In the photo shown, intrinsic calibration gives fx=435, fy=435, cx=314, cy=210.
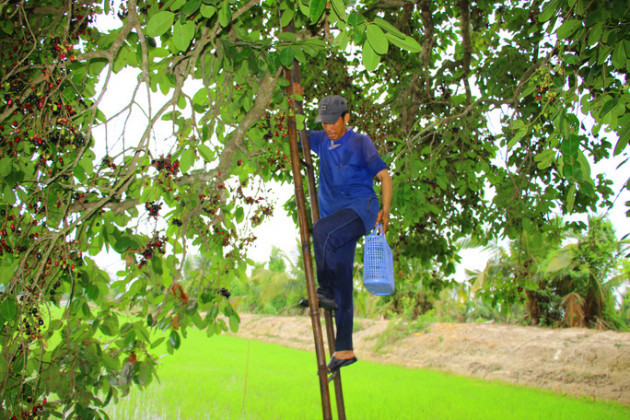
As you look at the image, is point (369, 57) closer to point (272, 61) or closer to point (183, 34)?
point (183, 34)

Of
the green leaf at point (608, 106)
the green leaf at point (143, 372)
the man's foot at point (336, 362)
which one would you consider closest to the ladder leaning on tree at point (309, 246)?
the man's foot at point (336, 362)

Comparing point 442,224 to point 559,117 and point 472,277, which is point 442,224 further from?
point 472,277

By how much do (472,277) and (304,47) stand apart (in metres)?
9.65

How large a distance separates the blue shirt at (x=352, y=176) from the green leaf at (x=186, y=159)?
661mm

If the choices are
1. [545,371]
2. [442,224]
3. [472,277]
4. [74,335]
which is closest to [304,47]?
[74,335]

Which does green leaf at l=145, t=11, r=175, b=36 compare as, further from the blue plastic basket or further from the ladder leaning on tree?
the blue plastic basket

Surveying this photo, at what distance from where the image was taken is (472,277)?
33.8 ft

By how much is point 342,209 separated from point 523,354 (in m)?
6.60

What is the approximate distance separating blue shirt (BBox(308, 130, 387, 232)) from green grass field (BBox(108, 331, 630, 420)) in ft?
10.4

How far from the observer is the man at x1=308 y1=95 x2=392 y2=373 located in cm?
193

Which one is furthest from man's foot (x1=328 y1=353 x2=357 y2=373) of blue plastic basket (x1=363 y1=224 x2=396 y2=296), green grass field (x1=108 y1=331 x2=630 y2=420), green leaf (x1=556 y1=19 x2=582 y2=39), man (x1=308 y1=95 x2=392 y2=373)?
green grass field (x1=108 y1=331 x2=630 y2=420)

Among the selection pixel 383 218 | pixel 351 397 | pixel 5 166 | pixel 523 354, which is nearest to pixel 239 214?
pixel 383 218

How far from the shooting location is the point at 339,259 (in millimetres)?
1976

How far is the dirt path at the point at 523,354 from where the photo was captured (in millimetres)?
6070
